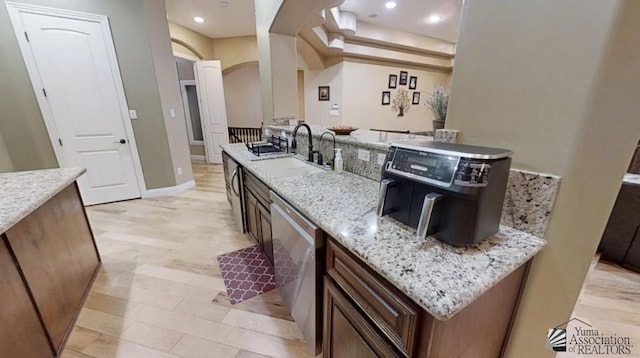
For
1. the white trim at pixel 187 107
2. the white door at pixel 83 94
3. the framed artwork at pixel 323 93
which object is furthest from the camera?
the white trim at pixel 187 107

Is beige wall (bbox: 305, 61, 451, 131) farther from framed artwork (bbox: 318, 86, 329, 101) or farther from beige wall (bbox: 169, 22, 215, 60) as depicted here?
beige wall (bbox: 169, 22, 215, 60)

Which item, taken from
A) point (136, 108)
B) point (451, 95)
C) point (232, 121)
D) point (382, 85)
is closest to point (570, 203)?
point (451, 95)

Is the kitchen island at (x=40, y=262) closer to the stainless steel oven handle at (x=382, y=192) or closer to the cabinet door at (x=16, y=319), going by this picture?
the cabinet door at (x=16, y=319)

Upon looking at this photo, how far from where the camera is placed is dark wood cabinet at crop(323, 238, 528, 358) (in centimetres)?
68

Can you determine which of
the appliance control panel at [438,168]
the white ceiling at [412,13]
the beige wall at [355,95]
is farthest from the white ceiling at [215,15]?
the appliance control panel at [438,168]

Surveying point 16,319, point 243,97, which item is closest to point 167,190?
point 16,319

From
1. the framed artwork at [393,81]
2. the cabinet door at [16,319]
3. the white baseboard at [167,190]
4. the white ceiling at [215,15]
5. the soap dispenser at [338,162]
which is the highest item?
the white ceiling at [215,15]

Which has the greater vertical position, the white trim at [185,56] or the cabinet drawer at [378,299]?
the white trim at [185,56]

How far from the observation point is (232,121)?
822 centimetres

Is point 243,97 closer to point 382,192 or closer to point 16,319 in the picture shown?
point 16,319

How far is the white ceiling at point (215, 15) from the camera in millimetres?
3645

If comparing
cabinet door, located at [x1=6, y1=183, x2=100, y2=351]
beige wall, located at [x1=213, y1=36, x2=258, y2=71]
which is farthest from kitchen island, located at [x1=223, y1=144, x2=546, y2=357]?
beige wall, located at [x1=213, y1=36, x2=258, y2=71]

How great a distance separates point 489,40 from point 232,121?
27.0 ft

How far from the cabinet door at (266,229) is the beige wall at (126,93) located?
2.54 m
